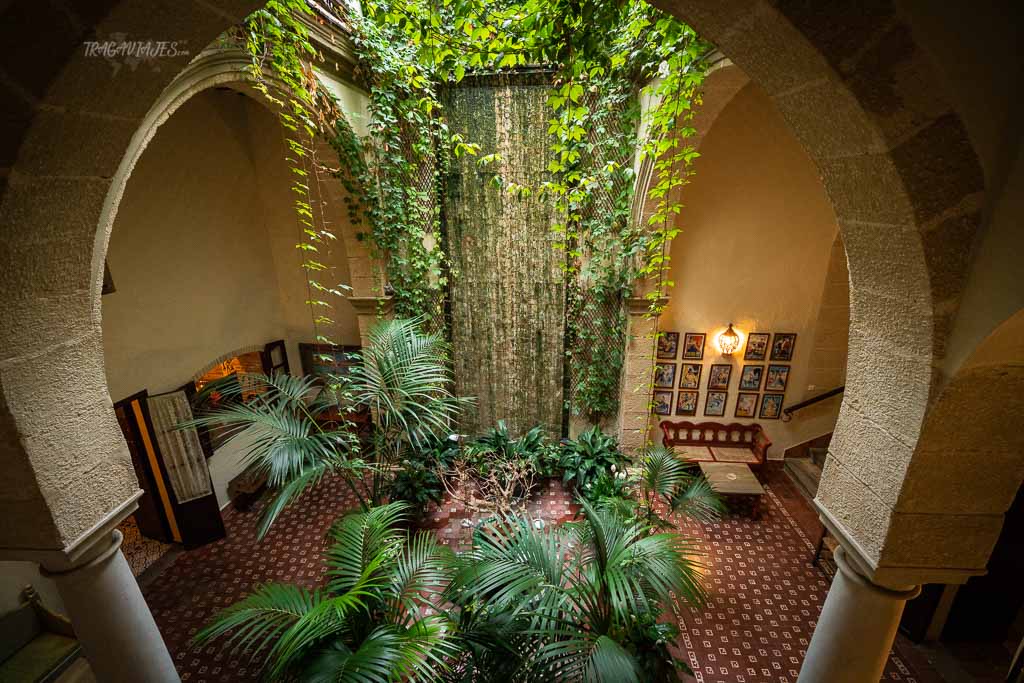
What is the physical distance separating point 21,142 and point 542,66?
4347 mm

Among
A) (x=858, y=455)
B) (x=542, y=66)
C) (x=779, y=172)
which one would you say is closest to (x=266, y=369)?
(x=542, y=66)

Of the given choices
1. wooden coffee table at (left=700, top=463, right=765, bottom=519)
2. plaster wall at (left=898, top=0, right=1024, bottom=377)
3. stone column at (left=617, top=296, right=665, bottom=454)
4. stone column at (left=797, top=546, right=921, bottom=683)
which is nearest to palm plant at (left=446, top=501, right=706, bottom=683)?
stone column at (left=797, top=546, right=921, bottom=683)

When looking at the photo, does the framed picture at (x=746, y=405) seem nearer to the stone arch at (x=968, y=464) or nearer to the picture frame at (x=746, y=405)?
the picture frame at (x=746, y=405)

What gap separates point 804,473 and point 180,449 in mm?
7057

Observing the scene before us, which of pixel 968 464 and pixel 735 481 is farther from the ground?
pixel 968 464

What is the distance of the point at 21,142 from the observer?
1.01 meters

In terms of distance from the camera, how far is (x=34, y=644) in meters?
3.23

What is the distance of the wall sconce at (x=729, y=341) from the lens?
5.09 metres

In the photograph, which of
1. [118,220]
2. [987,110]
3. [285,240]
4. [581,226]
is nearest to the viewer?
[987,110]


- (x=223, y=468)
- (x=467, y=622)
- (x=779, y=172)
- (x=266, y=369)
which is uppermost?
(x=779, y=172)

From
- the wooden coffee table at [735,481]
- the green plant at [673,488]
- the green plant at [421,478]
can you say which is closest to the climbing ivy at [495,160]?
the green plant at [673,488]

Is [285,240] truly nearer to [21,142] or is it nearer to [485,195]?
[485,195]

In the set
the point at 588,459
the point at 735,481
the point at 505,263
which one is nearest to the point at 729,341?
the point at 735,481

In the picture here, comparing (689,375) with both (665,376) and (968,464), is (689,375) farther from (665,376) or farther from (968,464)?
(968,464)
